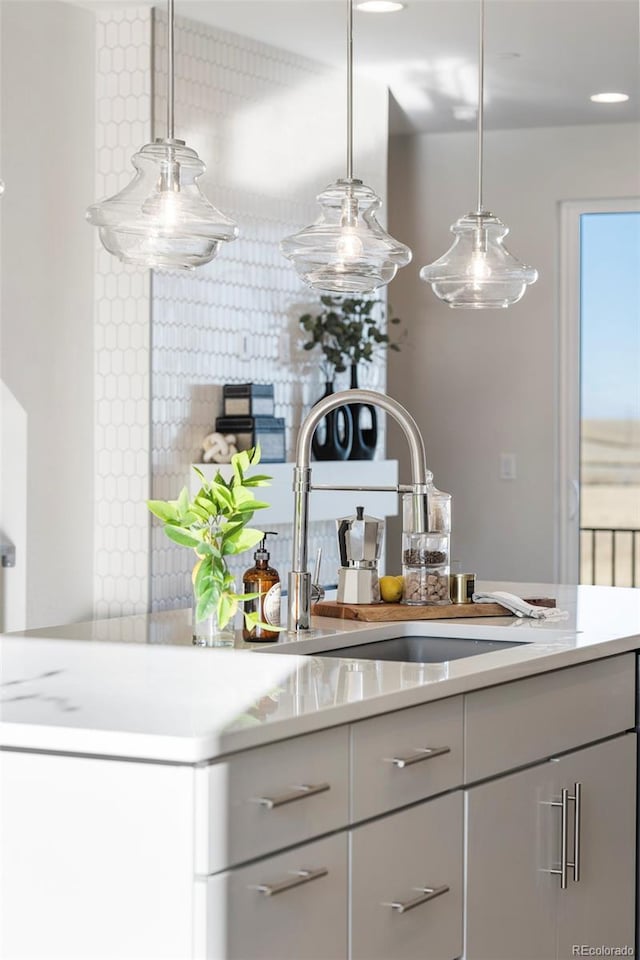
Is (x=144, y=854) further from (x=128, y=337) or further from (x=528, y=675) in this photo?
(x=128, y=337)

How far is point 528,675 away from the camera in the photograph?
7.81 ft

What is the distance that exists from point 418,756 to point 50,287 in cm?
285

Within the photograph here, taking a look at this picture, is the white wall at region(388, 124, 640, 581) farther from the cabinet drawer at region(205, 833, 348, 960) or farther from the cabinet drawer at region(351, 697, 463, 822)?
the cabinet drawer at region(205, 833, 348, 960)

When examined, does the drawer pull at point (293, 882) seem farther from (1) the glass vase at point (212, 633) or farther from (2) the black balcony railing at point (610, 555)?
(2) the black balcony railing at point (610, 555)

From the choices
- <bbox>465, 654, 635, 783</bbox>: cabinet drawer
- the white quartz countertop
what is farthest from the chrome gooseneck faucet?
<bbox>465, 654, 635, 783</bbox>: cabinet drawer

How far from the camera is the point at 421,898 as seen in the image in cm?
205

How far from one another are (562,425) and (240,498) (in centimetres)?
396

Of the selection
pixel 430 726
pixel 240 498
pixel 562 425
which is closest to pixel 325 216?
pixel 240 498

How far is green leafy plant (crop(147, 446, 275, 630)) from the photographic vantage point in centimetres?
241

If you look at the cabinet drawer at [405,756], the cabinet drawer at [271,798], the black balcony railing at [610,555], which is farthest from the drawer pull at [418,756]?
the black balcony railing at [610,555]

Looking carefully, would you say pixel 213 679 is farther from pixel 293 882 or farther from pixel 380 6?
pixel 380 6

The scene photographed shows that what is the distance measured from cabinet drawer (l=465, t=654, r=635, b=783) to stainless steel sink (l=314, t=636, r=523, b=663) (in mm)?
226

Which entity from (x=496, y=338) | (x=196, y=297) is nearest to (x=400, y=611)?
(x=196, y=297)

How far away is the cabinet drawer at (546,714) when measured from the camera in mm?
2227
